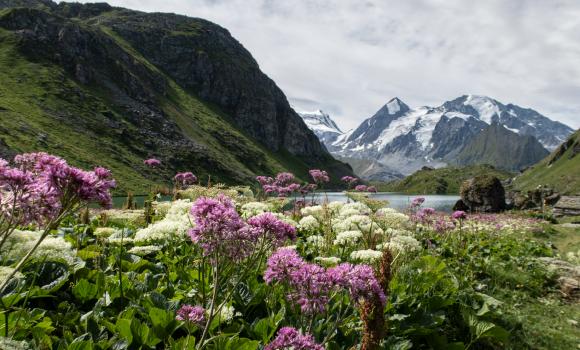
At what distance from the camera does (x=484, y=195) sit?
72125mm

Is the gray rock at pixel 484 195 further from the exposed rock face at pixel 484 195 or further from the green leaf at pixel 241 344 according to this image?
the green leaf at pixel 241 344

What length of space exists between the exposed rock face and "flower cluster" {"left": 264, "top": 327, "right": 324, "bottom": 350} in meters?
74.3

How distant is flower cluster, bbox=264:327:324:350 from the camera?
11.1 ft

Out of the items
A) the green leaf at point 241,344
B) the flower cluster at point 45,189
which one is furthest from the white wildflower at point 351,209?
the flower cluster at point 45,189

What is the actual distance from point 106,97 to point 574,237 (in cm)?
18789

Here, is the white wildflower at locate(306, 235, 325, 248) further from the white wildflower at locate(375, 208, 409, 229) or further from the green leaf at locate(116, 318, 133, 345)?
the green leaf at locate(116, 318, 133, 345)

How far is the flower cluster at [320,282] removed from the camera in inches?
161

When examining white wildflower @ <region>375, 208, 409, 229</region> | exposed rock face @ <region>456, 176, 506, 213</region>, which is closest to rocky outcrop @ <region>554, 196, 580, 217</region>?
exposed rock face @ <region>456, 176, 506, 213</region>

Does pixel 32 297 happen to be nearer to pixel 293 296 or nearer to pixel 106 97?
pixel 293 296

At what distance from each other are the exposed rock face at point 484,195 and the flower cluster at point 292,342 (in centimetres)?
7433

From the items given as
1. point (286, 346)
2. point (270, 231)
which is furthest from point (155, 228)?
point (286, 346)

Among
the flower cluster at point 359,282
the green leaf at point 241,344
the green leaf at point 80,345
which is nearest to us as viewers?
the green leaf at point 80,345

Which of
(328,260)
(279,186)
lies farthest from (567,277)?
(328,260)

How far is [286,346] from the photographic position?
3.42m
